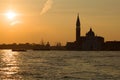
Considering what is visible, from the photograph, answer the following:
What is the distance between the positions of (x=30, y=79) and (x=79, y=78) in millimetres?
5616

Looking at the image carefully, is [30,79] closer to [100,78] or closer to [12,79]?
[12,79]

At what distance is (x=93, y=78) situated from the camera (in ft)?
175

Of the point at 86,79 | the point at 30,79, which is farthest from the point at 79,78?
the point at 30,79

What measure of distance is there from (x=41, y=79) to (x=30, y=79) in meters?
1.22

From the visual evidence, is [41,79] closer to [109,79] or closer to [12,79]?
[12,79]

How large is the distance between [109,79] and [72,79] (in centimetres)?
412

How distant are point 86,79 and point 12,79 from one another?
816 cm

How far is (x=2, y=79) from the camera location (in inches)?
2052

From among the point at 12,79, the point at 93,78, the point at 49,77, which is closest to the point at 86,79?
the point at 93,78

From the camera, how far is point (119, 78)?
53344 millimetres

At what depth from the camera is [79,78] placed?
5359 centimetres

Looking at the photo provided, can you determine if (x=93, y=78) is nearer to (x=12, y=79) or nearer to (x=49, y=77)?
(x=49, y=77)

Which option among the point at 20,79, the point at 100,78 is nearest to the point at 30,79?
the point at 20,79

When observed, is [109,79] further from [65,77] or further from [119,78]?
[65,77]
